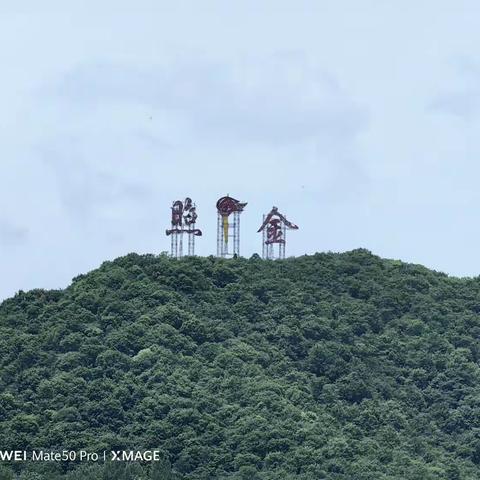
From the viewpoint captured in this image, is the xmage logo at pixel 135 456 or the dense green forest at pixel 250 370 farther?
the dense green forest at pixel 250 370

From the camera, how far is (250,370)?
6722 inches

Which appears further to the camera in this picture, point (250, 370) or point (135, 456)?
point (250, 370)

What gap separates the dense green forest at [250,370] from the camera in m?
162

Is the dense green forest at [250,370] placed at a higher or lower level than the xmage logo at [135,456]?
higher

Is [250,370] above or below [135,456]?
above

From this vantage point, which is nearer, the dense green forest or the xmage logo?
the xmage logo

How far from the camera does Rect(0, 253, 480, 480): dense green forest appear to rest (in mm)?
161875

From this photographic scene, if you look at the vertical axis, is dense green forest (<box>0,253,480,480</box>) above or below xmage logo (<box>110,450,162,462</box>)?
above

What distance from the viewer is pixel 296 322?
587 ft

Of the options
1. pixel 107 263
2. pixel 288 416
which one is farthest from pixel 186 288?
pixel 288 416

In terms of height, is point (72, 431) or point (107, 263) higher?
point (107, 263)

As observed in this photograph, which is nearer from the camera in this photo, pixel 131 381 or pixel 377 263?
pixel 131 381

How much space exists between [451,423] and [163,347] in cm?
2059

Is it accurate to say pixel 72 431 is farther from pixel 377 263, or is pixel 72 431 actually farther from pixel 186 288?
pixel 377 263
